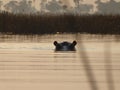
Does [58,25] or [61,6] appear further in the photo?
[61,6]

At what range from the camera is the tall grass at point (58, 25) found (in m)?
22.8

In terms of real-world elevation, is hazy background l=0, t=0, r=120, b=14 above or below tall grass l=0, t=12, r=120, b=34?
above

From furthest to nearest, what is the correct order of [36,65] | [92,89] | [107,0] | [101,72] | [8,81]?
[107,0] < [36,65] < [101,72] < [8,81] < [92,89]

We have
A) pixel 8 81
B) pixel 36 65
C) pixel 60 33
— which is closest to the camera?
pixel 8 81

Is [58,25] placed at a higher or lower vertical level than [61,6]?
lower

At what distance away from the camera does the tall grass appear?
2280cm

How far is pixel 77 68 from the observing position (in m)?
6.27

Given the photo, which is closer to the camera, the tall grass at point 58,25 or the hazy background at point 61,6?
the tall grass at point 58,25

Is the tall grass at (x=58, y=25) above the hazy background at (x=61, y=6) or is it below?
below

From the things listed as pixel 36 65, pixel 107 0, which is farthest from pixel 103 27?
pixel 36 65

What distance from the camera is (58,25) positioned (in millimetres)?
23000

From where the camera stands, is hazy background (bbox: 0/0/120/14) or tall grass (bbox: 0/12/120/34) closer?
tall grass (bbox: 0/12/120/34)

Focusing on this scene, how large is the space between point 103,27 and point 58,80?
1792 centimetres

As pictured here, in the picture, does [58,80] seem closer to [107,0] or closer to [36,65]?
[36,65]
